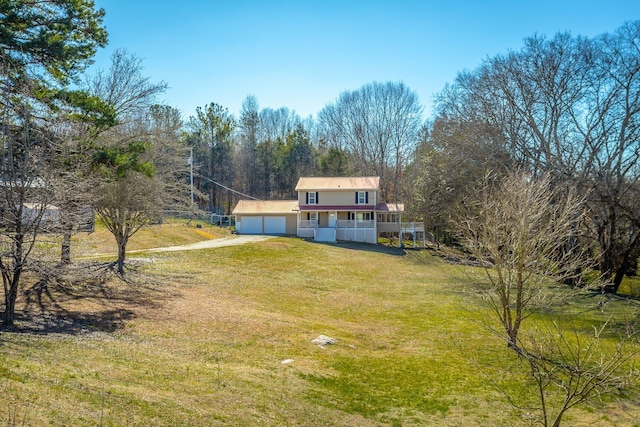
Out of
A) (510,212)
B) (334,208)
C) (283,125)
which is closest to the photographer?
(510,212)

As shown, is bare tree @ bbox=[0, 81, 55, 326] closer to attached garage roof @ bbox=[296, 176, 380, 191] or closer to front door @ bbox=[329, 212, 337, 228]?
attached garage roof @ bbox=[296, 176, 380, 191]

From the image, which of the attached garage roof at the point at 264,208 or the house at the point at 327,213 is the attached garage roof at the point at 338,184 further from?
the attached garage roof at the point at 264,208

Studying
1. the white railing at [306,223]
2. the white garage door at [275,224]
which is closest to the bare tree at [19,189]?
the white railing at [306,223]

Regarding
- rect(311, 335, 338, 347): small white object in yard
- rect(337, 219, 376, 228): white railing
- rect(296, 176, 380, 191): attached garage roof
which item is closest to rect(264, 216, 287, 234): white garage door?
rect(296, 176, 380, 191): attached garage roof

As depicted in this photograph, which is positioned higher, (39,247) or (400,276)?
(39,247)

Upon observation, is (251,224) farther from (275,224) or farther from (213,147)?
(213,147)

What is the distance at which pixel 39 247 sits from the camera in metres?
12.1

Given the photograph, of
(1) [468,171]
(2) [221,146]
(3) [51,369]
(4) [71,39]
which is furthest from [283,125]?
(3) [51,369]

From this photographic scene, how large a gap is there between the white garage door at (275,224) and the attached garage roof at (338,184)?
3462 mm

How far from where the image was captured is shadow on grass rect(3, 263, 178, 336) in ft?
41.1

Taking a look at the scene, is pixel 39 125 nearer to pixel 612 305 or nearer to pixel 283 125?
pixel 612 305

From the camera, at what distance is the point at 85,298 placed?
16609mm

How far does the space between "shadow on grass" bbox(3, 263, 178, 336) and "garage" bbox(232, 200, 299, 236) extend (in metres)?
21.9

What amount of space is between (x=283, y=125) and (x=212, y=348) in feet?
192
